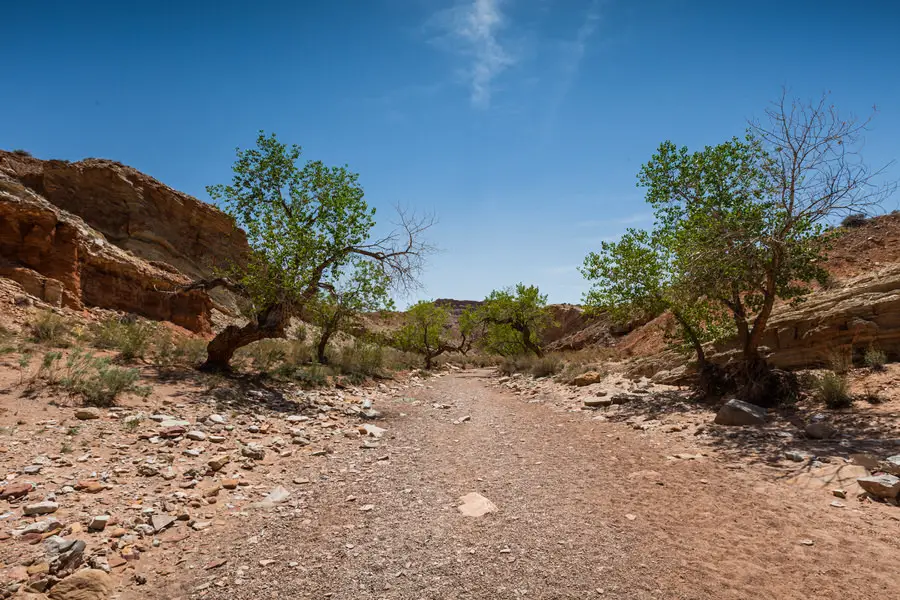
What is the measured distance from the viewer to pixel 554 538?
145 inches

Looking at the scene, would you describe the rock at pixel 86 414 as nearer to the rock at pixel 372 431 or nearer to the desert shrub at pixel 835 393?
the rock at pixel 372 431

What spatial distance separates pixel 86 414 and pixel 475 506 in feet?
18.3

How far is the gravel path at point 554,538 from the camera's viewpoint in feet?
9.93

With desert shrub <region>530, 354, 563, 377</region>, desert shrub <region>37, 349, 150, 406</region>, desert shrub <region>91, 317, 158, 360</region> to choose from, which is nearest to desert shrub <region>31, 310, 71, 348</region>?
desert shrub <region>91, 317, 158, 360</region>

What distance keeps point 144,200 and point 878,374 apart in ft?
115

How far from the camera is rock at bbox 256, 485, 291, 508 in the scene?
4641 mm

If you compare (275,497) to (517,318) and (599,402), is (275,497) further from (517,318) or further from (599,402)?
(517,318)

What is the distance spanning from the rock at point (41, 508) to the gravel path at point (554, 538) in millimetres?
1540

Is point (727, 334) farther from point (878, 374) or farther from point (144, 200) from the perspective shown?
point (144, 200)

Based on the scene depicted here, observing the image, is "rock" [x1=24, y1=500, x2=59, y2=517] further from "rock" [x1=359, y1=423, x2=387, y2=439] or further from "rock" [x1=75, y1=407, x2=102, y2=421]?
"rock" [x1=359, y1=423, x2=387, y2=439]

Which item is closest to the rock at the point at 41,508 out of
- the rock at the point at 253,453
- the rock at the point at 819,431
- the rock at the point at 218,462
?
the rock at the point at 218,462

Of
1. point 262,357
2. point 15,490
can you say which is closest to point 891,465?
point 15,490

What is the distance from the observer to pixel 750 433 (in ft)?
24.0

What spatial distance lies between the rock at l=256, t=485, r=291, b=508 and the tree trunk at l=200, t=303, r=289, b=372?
6.81m
